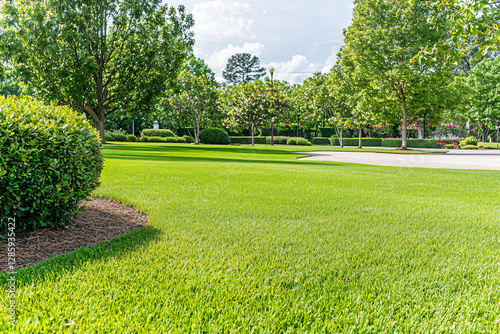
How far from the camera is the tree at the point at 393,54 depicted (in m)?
22.5

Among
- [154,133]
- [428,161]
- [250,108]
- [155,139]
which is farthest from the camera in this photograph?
[154,133]

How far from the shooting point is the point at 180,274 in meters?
2.49

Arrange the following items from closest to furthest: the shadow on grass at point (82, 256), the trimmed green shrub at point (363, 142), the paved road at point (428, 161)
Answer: the shadow on grass at point (82, 256)
the paved road at point (428, 161)
the trimmed green shrub at point (363, 142)

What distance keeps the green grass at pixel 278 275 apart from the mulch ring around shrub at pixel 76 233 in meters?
0.24

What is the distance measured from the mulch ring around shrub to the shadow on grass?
0.53ft

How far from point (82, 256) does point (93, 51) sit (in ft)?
52.8

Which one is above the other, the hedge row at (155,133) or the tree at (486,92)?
the tree at (486,92)

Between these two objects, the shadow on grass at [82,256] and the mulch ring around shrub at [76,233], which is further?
the mulch ring around shrub at [76,233]

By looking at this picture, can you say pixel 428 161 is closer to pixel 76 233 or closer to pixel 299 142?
pixel 76 233

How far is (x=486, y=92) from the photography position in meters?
38.9

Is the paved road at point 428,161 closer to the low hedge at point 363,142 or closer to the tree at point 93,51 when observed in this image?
the tree at point 93,51

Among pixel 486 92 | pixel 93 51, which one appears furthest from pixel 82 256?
pixel 486 92

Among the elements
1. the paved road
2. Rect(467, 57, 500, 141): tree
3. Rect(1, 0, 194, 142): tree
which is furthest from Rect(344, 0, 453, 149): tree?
Rect(467, 57, 500, 141): tree

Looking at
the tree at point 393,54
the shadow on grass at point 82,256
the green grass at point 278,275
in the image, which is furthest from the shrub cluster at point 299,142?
the shadow on grass at point 82,256
